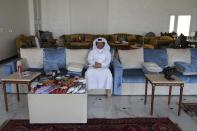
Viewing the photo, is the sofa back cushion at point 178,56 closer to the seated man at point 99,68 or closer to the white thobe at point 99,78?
the seated man at point 99,68

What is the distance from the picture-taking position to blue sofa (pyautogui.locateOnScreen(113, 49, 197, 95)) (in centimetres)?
383

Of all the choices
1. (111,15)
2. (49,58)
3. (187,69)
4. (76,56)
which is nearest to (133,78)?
(187,69)

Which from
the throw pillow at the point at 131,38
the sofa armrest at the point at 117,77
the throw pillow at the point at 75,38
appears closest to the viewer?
the sofa armrest at the point at 117,77

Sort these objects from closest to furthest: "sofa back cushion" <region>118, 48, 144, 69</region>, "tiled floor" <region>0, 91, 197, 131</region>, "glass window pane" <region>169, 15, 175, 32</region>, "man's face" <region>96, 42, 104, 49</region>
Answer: "tiled floor" <region>0, 91, 197, 131</region> → "man's face" <region>96, 42, 104, 49</region> → "sofa back cushion" <region>118, 48, 144, 69</region> → "glass window pane" <region>169, 15, 175, 32</region>

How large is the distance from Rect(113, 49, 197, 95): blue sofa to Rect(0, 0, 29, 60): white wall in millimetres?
4323

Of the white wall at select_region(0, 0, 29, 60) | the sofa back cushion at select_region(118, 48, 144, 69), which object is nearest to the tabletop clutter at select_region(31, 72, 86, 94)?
the sofa back cushion at select_region(118, 48, 144, 69)

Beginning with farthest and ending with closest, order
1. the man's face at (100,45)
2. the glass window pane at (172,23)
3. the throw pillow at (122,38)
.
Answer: the glass window pane at (172,23)
the throw pillow at (122,38)
the man's face at (100,45)

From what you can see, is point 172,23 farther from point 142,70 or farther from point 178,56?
point 142,70

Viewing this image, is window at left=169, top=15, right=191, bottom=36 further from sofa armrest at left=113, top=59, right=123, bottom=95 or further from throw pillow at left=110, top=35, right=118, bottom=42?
sofa armrest at left=113, top=59, right=123, bottom=95

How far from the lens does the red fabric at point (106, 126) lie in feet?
8.92

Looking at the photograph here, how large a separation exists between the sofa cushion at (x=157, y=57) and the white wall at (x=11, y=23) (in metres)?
4.72

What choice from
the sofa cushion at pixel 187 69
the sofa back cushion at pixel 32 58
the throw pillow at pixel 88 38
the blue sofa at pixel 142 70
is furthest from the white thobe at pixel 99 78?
the throw pillow at pixel 88 38

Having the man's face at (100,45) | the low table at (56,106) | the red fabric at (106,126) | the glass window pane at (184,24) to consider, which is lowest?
the red fabric at (106,126)

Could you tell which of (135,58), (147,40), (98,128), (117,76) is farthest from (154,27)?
(98,128)
